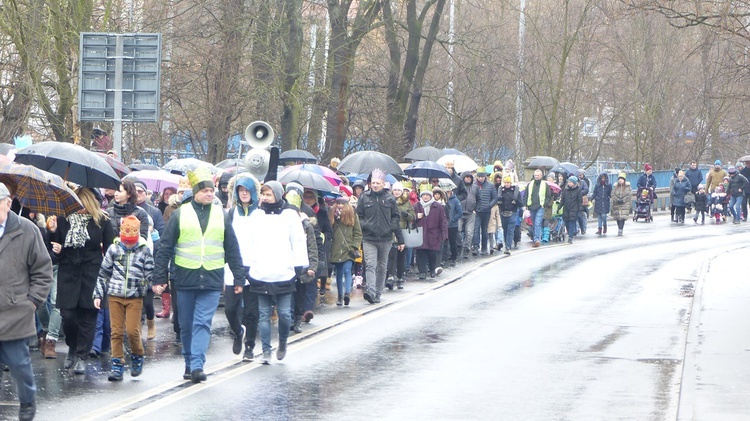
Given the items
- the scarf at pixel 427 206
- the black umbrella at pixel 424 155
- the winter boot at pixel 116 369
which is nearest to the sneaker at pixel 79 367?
the winter boot at pixel 116 369

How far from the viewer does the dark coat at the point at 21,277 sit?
8.41 metres

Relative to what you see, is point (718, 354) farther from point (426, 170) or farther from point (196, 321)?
point (426, 170)

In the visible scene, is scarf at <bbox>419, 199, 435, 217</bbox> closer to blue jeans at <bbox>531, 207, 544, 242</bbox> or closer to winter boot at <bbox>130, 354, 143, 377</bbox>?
blue jeans at <bbox>531, 207, 544, 242</bbox>

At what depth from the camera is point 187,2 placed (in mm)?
28906

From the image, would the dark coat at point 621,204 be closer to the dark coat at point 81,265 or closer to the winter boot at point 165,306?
the winter boot at point 165,306

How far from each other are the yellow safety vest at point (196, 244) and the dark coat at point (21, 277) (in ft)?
6.81

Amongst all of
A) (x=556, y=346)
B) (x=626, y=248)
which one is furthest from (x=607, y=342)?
(x=626, y=248)

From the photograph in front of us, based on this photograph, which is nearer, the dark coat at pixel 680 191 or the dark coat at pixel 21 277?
the dark coat at pixel 21 277

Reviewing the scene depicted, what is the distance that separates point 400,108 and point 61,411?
2804 cm

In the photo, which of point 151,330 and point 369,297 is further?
point 369,297

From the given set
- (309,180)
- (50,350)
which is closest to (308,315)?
(309,180)

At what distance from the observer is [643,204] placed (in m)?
39.6

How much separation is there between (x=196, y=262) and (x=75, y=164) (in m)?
2.59

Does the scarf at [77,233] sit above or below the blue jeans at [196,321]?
above
